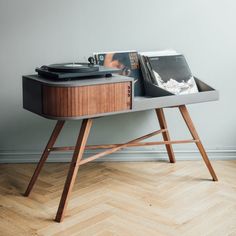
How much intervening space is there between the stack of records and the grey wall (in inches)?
9.8

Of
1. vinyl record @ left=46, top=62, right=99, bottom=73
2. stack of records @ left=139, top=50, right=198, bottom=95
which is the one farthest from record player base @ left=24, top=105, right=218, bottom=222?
vinyl record @ left=46, top=62, right=99, bottom=73

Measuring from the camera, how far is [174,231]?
85.7 inches

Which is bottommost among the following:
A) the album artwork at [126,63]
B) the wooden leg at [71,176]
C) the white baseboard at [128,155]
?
the white baseboard at [128,155]

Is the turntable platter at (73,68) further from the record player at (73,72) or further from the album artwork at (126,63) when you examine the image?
the album artwork at (126,63)

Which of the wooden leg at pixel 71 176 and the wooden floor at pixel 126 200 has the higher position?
the wooden leg at pixel 71 176

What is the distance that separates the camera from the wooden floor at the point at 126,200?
221cm

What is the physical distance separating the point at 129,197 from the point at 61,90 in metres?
0.73

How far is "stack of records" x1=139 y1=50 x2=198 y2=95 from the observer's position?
107 inches

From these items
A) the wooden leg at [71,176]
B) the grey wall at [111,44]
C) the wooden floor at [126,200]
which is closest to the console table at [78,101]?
the wooden leg at [71,176]

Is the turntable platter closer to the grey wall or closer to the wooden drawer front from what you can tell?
the wooden drawer front

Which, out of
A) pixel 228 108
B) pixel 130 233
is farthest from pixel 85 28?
pixel 130 233

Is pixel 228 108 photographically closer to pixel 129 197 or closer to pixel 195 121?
pixel 195 121

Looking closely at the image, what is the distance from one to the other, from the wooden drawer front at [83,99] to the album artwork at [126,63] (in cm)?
35

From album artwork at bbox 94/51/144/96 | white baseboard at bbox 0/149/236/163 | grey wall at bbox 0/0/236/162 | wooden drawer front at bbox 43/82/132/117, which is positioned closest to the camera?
wooden drawer front at bbox 43/82/132/117
